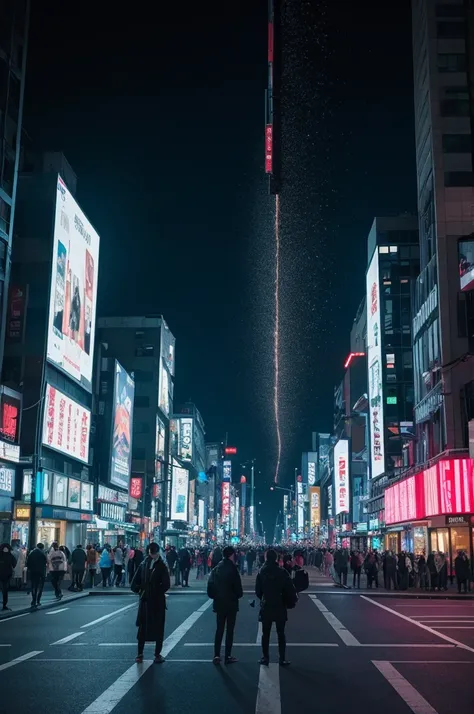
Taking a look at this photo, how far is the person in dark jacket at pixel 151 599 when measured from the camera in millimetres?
13219

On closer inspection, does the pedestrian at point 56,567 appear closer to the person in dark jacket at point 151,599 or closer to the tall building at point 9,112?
the person in dark jacket at point 151,599

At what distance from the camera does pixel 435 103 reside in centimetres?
5269

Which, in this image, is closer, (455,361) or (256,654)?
(256,654)

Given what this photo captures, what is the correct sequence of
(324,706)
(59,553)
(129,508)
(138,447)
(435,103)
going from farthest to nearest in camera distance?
(138,447) → (129,508) → (435,103) → (59,553) → (324,706)

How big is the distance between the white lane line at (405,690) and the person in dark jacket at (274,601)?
1.60 meters

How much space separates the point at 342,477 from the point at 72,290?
78.9 meters

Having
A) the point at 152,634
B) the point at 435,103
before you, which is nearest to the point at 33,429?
the point at 435,103

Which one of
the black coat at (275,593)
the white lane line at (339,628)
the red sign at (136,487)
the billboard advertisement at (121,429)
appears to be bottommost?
the white lane line at (339,628)

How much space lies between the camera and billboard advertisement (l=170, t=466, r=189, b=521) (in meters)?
125

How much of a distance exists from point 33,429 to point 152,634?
3633cm

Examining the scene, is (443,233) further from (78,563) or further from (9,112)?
(78,563)

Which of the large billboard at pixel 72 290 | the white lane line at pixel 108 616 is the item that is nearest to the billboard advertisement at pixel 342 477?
the large billboard at pixel 72 290

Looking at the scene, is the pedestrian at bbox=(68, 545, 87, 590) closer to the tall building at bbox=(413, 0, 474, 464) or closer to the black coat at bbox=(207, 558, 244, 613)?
the black coat at bbox=(207, 558, 244, 613)

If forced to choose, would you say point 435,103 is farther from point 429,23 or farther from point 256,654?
point 256,654
